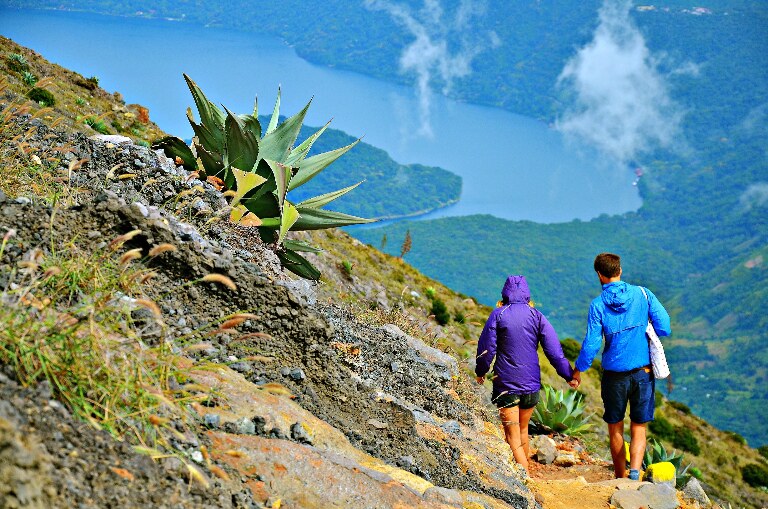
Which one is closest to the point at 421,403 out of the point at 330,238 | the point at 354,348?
the point at 354,348

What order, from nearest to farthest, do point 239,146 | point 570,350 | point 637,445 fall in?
point 239,146
point 637,445
point 570,350

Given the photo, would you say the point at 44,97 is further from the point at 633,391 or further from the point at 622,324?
the point at 633,391

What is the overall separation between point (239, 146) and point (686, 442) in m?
30.1

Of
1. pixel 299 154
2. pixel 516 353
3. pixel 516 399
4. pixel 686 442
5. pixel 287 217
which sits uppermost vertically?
pixel 686 442

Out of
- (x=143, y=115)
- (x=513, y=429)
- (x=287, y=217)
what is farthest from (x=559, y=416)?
(x=143, y=115)

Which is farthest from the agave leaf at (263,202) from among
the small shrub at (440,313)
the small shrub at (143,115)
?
the small shrub at (143,115)

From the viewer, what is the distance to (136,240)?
440cm

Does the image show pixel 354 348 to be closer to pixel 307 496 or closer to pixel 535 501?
pixel 535 501

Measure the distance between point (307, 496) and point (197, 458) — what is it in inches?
22.0

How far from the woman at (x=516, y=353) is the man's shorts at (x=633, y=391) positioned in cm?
43

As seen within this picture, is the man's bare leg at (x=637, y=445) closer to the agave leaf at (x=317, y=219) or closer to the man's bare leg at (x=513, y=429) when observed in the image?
the man's bare leg at (x=513, y=429)

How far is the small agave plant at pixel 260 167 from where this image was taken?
6281mm

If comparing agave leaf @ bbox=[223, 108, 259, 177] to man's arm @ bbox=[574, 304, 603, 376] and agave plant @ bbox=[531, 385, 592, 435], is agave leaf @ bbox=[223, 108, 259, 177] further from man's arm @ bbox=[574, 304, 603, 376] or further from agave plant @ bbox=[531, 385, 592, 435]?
agave plant @ bbox=[531, 385, 592, 435]

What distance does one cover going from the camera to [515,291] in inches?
269
